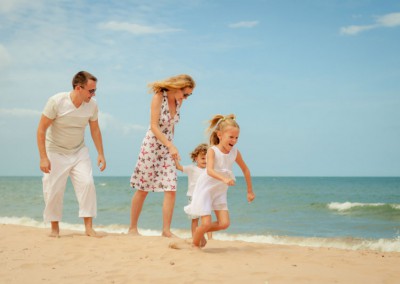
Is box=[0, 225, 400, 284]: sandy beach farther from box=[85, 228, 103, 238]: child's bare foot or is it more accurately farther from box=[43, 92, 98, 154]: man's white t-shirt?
box=[43, 92, 98, 154]: man's white t-shirt

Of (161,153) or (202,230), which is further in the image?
(161,153)

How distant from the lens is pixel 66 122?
19.4 feet

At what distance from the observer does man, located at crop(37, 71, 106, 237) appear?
19.1 ft

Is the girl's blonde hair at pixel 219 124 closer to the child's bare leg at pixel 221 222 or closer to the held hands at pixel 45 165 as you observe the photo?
the child's bare leg at pixel 221 222

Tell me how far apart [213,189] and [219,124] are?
682 mm

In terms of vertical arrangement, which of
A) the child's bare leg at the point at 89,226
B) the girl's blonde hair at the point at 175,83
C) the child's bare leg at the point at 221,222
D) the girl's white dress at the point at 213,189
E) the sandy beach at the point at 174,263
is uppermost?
the girl's blonde hair at the point at 175,83

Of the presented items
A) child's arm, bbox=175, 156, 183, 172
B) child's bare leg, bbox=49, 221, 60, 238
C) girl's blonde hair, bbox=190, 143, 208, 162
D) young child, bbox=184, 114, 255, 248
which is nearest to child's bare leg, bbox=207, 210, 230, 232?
young child, bbox=184, 114, 255, 248

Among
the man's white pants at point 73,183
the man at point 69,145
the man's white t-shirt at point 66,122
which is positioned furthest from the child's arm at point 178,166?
the man's white t-shirt at point 66,122

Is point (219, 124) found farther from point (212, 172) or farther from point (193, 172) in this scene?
point (193, 172)

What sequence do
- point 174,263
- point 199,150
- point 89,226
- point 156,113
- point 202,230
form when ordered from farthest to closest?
point 199,150 → point 89,226 → point 156,113 → point 202,230 → point 174,263

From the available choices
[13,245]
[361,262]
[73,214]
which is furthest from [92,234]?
[73,214]

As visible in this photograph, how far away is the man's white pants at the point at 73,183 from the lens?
5930mm

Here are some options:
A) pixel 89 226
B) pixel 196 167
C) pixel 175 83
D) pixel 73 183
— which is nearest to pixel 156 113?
pixel 175 83

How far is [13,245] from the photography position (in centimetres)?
565
